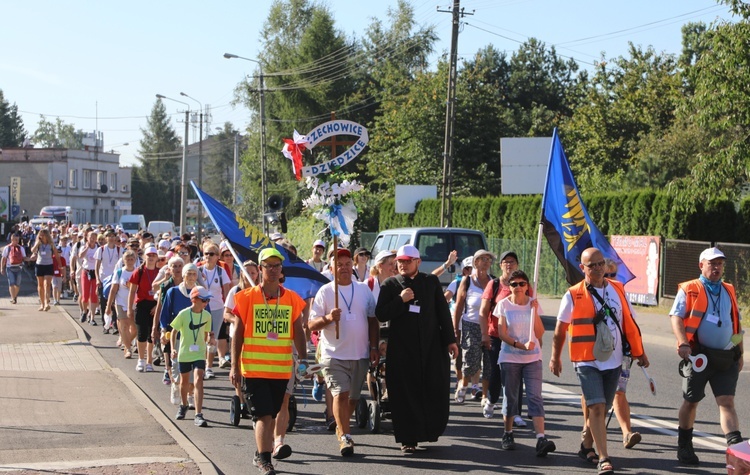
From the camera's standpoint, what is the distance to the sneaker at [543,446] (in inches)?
360

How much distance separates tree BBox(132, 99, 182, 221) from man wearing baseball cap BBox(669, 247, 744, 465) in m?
119

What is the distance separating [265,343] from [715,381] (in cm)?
366

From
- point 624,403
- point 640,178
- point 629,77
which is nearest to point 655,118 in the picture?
point 629,77

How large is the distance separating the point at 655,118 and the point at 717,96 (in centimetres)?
2918

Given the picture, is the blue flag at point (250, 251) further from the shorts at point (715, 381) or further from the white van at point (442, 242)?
the white van at point (442, 242)

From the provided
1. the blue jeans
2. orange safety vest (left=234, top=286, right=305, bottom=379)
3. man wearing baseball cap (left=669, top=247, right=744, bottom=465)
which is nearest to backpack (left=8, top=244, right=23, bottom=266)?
the blue jeans

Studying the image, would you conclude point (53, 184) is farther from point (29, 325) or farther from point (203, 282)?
point (203, 282)

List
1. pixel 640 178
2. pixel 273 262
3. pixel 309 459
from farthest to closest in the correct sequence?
1. pixel 640 178
2. pixel 309 459
3. pixel 273 262

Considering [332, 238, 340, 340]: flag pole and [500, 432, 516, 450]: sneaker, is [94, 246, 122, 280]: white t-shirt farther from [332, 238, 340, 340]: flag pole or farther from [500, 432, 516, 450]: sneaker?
[500, 432, 516, 450]: sneaker

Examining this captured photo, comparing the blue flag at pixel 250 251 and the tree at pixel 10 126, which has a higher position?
the tree at pixel 10 126

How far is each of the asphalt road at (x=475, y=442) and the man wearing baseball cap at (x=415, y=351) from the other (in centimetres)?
13

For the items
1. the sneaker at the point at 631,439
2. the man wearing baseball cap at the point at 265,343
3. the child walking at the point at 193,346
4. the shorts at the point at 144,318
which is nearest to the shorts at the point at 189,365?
the child walking at the point at 193,346

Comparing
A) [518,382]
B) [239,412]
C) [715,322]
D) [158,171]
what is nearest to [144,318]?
[239,412]

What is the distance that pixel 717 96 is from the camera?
2155cm
